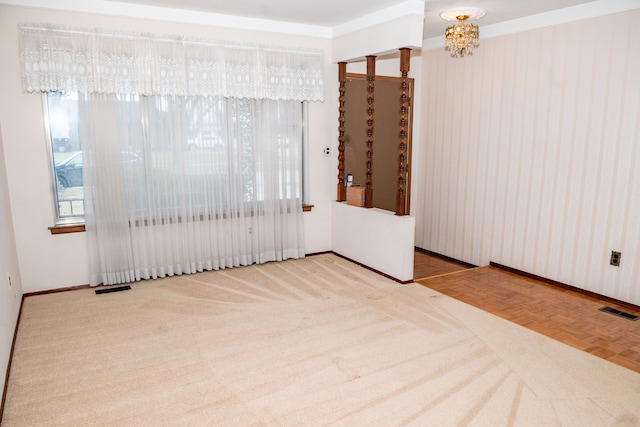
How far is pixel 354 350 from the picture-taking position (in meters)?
2.98

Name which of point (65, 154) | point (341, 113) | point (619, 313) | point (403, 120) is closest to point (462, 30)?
point (403, 120)

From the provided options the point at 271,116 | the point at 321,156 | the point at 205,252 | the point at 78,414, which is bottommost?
the point at 78,414

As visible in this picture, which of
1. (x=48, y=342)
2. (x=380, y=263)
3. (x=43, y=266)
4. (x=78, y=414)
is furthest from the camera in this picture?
(x=380, y=263)

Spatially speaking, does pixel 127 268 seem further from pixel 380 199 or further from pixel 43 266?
pixel 380 199

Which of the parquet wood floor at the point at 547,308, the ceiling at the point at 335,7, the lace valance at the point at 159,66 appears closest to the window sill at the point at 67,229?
the lace valance at the point at 159,66

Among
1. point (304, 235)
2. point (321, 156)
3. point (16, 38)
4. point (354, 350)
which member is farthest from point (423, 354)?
point (16, 38)

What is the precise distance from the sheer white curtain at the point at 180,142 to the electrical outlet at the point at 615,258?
308 centimetres

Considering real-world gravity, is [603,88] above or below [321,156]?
above

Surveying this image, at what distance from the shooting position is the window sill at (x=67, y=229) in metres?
3.96

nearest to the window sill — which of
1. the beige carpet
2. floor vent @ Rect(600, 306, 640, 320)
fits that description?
the beige carpet

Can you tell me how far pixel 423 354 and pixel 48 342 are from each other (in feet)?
8.67

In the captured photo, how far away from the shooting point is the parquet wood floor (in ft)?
10.1

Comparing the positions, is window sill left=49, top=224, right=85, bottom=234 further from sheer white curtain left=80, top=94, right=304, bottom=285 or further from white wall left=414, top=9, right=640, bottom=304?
white wall left=414, top=9, right=640, bottom=304

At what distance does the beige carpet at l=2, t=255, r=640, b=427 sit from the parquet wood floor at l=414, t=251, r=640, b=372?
6.7 inches
